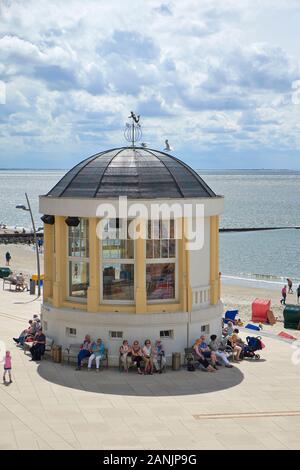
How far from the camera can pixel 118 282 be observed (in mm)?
23172

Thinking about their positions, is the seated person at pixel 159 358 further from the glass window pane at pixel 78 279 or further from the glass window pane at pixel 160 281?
the glass window pane at pixel 78 279

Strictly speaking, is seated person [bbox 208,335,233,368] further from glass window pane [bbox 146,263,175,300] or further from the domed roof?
the domed roof

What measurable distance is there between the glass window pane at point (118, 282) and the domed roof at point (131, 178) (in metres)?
2.25

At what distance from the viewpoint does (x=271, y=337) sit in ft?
91.6

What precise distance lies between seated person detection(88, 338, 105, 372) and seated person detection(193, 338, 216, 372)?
9.42 feet

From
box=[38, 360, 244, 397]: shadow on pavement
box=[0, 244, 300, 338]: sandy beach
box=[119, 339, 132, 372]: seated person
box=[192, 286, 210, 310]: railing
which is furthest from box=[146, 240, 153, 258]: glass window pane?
box=[0, 244, 300, 338]: sandy beach

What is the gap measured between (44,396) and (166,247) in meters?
6.44

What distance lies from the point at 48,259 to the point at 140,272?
403 centimetres

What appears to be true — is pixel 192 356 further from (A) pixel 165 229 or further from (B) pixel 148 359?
(A) pixel 165 229

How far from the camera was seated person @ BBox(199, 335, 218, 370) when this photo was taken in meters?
22.5

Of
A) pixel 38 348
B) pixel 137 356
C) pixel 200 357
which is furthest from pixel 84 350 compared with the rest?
pixel 200 357

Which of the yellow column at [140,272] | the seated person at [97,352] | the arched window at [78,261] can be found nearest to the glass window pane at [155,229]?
the yellow column at [140,272]
